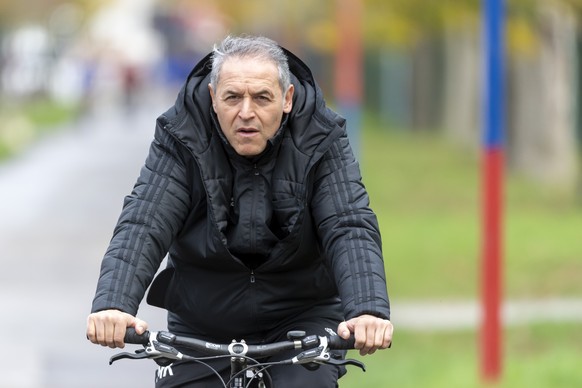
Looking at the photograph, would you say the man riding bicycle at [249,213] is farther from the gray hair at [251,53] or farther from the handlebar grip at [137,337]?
the handlebar grip at [137,337]

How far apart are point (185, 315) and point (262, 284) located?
286 mm

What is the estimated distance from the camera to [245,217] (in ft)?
17.3

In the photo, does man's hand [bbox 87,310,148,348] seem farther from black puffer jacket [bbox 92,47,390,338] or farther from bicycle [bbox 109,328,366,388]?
black puffer jacket [bbox 92,47,390,338]

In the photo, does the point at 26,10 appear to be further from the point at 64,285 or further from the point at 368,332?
the point at 368,332

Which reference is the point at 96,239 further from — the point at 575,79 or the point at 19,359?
the point at 575,79

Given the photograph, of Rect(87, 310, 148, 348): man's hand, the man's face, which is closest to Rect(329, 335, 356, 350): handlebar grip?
Rect(87, 310, 148, 348): man's hand

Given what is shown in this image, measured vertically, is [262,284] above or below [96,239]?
below

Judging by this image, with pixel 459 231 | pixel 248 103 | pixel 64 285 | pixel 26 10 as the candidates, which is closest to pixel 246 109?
pixel 248 103

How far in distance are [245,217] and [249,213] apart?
0.02 metres

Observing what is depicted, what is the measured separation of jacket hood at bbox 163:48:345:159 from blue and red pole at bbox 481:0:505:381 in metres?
4.58

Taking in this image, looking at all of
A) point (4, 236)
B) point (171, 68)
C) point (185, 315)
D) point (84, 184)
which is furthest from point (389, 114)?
point (185, 315)

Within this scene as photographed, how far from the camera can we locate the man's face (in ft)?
17.1

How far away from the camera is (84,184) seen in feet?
81.9

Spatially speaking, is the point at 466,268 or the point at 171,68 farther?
the point at 171,68
